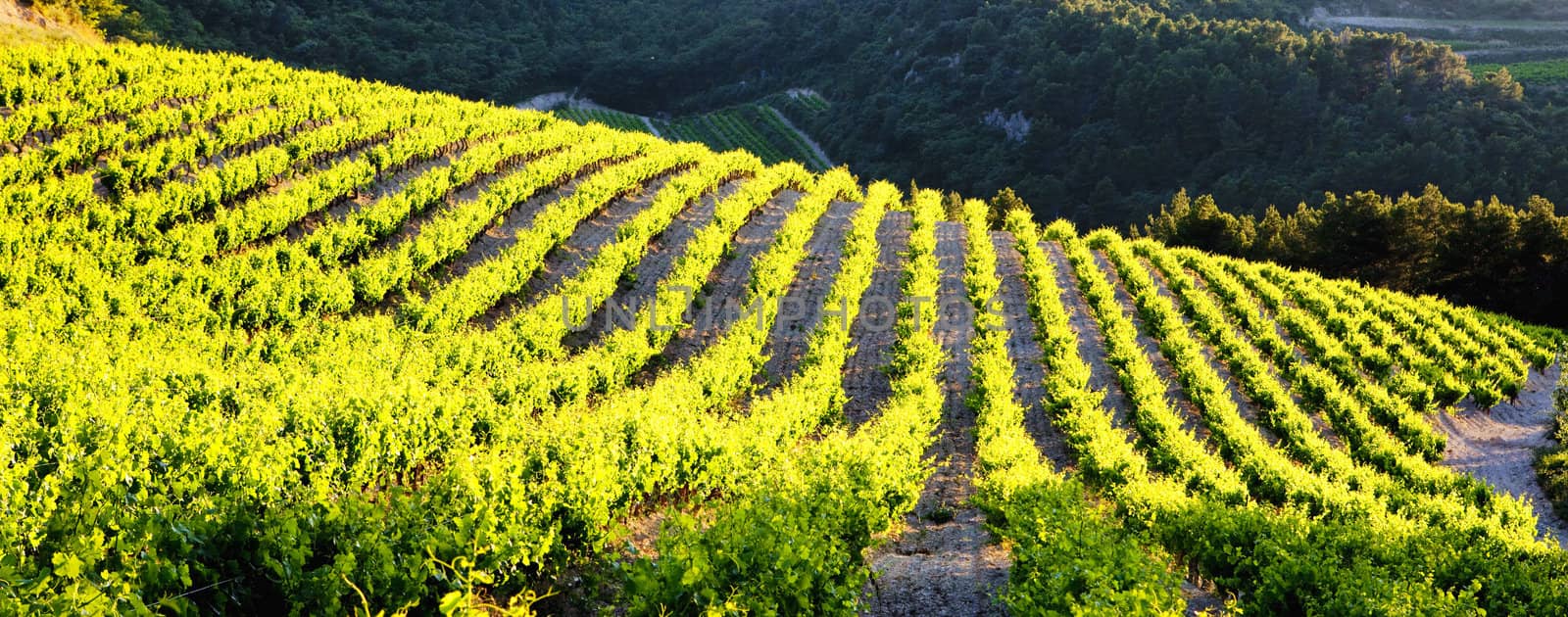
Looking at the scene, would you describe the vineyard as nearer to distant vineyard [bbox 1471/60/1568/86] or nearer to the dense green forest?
the dense green forest

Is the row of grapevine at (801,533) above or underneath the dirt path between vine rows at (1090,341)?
above

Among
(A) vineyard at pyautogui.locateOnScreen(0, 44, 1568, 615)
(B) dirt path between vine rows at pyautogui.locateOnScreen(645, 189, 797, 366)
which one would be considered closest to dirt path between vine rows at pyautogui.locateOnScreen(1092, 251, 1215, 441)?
(A) vineyard at pyautogui.locateOnScreen(0, 44, 1568, 615)

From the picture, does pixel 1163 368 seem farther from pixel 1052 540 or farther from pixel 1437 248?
pixel 1437 248

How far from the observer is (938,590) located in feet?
30.6

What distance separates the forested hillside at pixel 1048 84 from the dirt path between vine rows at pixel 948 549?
178ft

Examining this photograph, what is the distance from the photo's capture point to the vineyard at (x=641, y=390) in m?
6.77

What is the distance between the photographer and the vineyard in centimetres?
677

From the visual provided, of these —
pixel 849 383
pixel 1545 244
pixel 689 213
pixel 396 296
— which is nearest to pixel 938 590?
pixel 849 383

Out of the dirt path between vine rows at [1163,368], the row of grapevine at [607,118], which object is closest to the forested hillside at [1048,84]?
the row of grapevine at [607,118]

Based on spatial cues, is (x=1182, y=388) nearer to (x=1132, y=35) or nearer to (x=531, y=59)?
(x=1132, y=35)

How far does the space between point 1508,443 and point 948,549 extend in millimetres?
17346

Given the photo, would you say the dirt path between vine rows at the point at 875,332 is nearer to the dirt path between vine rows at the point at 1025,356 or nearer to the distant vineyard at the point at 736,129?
the dirt path between vine rows at the point at 1025,356

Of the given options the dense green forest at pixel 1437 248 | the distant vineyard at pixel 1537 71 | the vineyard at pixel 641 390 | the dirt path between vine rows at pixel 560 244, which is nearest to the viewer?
the vineyard at pixel 641 390

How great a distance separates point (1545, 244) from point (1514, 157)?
31619 mm
